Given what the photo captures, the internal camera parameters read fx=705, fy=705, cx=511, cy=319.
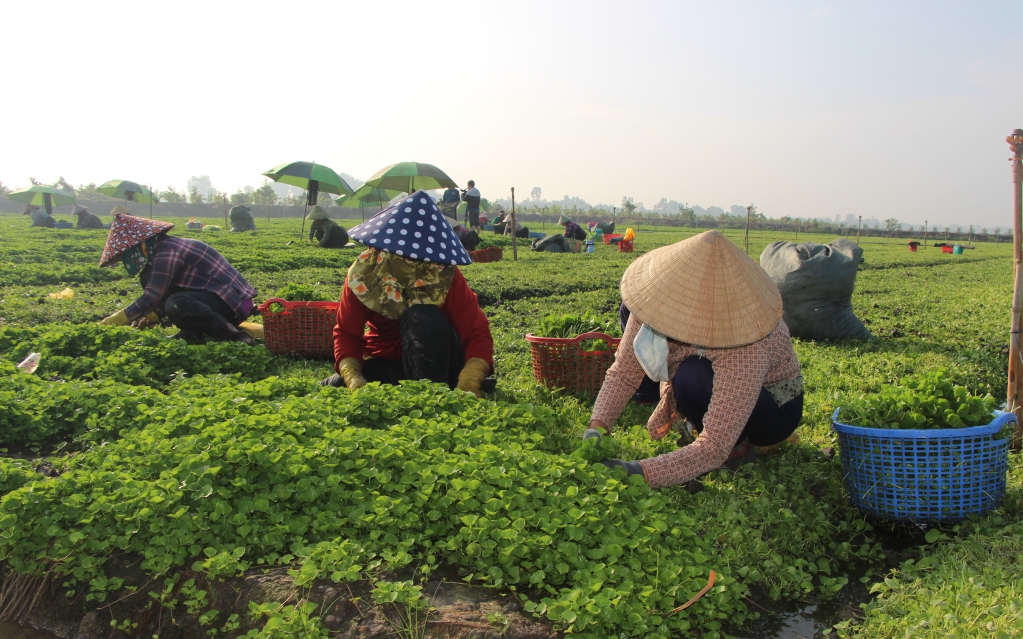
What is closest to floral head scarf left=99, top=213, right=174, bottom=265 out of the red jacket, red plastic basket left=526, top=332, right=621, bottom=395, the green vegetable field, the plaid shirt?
the plaid shirt

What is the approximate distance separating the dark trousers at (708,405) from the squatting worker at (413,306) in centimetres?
124

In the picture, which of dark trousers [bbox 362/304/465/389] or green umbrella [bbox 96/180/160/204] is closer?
dark trousers [bbox 362/304/465/389]

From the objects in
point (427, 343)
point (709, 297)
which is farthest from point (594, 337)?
point (709, 297)

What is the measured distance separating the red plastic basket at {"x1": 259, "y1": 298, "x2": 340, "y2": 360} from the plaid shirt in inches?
21.6

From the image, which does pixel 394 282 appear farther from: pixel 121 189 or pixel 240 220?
pixel 121 189

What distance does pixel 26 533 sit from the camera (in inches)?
91.4

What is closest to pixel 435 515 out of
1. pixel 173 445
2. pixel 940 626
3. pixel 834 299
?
pixel 173 445

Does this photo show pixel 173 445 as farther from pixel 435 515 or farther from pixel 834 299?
pixel 834 299

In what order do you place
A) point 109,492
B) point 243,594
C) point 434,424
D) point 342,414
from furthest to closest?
point 342,414 → point 434,424 → point 109,492 → point 243,594

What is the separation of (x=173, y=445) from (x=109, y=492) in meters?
0.30

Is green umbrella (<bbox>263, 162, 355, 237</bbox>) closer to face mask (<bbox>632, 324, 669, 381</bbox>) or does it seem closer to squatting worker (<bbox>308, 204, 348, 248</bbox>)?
squatting worker (<bbox>308, 204, 348, 248</bbox>)

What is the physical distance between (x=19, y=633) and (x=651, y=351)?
2473 millimetres

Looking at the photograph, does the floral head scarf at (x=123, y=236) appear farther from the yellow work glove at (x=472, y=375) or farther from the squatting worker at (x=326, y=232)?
the squatting worker at (x=326, y=232)

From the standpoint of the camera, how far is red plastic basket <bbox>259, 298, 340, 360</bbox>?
5262mm
